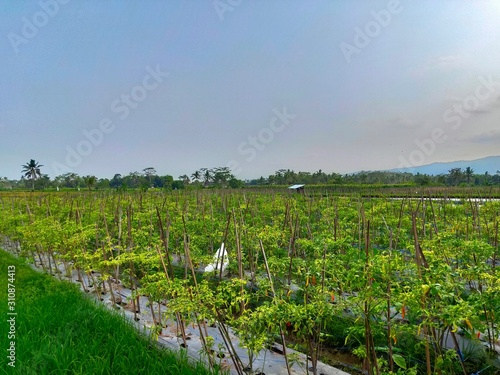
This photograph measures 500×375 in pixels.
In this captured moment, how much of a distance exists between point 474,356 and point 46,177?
69337 millimetres

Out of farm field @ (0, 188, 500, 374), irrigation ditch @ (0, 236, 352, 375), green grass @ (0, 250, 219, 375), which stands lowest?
irrigation ditch @ (0, 236, 352, 375)

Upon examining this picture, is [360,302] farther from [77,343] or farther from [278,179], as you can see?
[278,179]

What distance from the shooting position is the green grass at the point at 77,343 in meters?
2.49

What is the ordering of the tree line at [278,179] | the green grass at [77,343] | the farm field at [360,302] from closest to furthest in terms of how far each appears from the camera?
the farm field at [360,302]
the green grass at [77,343]
the tree line at [278,179]

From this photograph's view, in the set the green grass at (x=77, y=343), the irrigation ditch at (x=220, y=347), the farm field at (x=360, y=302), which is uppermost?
the farm field at (x=360, y=302)

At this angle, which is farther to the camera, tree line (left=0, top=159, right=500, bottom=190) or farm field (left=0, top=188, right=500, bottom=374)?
tree line (left=0, top=159, right=500, bottom=190)

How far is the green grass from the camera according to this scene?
2492mm

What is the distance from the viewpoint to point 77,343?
290 cm

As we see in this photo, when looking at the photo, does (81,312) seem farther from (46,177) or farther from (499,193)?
(46,177)

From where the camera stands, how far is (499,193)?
1892 cm

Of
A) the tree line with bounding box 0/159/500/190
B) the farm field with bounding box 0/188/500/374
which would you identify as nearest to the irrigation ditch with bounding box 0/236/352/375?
the farm field with bounding box 0/188/500/374

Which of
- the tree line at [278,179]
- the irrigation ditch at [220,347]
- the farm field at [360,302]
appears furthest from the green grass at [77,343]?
the tree line at [278,179]

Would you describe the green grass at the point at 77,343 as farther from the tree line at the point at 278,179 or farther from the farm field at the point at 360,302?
the tree line at the point at 278,179

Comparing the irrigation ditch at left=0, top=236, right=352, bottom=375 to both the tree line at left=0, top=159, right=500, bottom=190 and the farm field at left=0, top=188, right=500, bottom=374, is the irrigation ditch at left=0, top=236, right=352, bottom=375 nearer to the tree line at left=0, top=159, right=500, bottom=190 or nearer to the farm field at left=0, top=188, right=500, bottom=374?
the farm field at left=0, top=188, right=500, bottom=374
